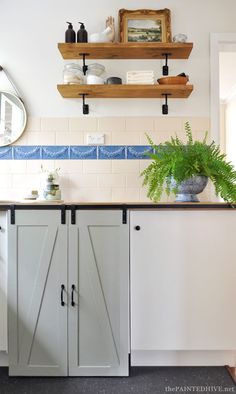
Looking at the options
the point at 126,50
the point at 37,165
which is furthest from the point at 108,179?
the point at 126,50

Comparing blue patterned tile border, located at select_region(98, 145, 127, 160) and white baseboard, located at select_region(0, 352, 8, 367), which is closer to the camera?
white baseboard, located at select_region(0, 352, 8, 367)

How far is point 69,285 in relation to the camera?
166 centimetres

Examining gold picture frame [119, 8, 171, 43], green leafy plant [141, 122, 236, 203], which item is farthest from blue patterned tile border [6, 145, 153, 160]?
gold picture frame [119, 8, 171, 43]

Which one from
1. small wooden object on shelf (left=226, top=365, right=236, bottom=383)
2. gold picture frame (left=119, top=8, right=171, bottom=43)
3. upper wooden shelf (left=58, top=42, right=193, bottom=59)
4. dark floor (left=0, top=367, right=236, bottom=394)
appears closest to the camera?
dark floor (left=0, top=367, right=236, bottom=394)

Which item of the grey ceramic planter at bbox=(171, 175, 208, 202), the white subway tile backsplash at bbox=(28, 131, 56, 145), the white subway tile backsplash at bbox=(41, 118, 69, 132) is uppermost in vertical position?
the white subway tile backsplash at bbox=(41, 118, 69, 132)

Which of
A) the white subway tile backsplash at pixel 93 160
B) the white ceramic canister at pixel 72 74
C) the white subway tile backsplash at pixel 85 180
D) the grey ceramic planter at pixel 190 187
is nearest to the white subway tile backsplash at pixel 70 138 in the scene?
the white subway tile backsplash at pixel 93 160

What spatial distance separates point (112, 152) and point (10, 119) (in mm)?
795

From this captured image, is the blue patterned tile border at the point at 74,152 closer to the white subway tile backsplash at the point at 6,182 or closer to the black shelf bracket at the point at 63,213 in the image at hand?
the white subway tile backsplash at the point at 6,182

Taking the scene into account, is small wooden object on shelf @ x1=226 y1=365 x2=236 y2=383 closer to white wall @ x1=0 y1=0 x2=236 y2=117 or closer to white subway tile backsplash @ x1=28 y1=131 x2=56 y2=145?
white wall @ x1=0 y1=0 x2=236 y2=117

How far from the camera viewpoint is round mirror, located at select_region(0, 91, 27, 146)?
2.20 meters

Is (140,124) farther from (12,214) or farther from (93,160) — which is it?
(12,214)

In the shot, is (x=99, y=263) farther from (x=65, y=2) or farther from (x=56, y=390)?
(x=65, y=2)

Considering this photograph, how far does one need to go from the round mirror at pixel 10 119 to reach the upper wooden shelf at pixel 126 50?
50 centimetres

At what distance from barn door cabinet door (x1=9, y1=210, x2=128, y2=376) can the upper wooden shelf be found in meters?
1.17
